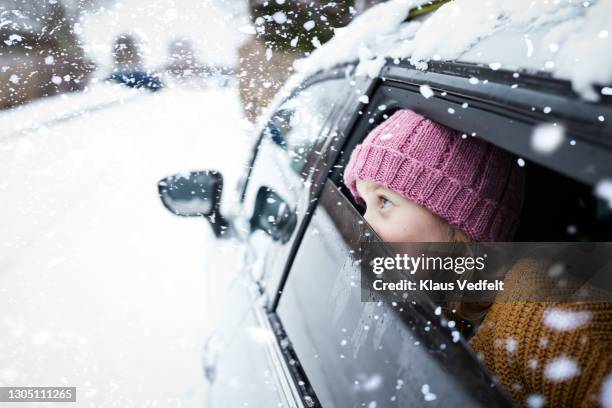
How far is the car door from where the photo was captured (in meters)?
1.73

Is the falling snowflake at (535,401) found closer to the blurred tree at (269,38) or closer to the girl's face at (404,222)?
the girl's face at (404,222)

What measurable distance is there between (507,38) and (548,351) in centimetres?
66

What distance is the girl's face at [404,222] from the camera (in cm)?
153

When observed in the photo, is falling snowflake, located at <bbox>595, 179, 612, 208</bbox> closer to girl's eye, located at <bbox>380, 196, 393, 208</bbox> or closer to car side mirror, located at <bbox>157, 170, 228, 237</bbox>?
girl's eye, located at <bbox>380, 196, 393, 208</bbox>

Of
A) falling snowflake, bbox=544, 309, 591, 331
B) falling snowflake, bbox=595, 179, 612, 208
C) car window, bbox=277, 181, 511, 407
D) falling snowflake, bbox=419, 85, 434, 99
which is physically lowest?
car window, bbox=277, 181, 511, 407

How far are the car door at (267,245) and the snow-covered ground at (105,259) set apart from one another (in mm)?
424

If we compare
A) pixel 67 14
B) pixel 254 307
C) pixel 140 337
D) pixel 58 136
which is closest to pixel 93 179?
pixel 58 136

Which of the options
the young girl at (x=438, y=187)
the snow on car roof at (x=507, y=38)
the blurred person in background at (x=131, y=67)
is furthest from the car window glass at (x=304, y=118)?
the blurred person in background at (x=131, y=67)

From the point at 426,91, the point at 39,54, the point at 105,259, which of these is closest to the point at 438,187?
the point at 426,91

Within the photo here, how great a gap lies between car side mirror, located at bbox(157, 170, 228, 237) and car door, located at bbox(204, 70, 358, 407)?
0.21 m

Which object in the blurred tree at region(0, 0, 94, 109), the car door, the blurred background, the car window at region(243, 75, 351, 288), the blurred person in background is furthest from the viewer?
the blurred person in background

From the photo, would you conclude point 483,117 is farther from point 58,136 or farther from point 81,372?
point 58,136

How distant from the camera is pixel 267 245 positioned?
211 cm

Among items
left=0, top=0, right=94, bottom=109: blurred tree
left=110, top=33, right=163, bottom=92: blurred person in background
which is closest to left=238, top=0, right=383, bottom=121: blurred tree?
left=110, top=33, right=163, bottom=92: blurred person in background
